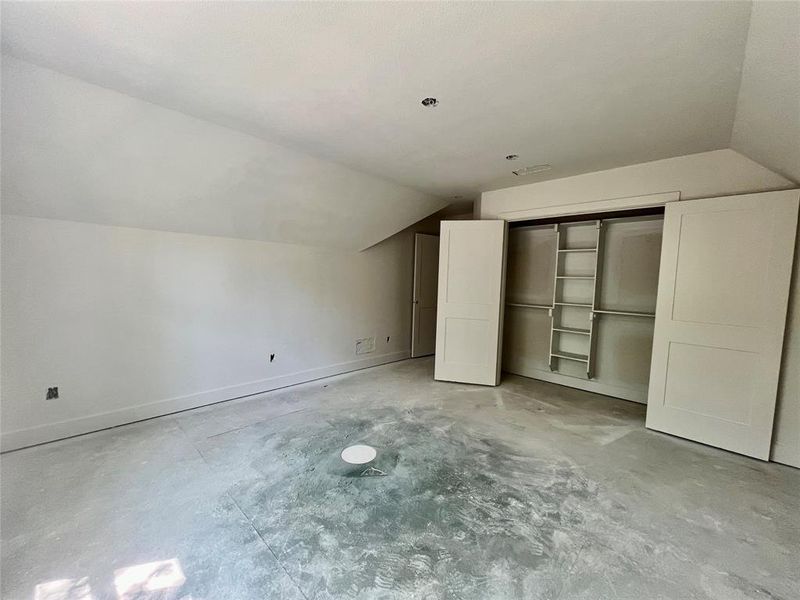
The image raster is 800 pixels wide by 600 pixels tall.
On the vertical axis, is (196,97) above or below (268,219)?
above

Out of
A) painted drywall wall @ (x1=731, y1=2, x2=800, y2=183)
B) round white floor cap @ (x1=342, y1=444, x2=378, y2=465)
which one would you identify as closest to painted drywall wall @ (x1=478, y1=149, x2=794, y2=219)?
painted drywall wall @ (x1=731, y1=2, x2=800, y2=183)

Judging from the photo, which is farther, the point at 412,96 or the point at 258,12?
the point at 412,96

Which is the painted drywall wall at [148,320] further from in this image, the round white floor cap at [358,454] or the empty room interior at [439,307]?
the round white floor cap at [358,454]

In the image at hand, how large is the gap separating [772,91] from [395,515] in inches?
117

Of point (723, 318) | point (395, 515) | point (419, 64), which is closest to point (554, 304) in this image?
point (723, 318)

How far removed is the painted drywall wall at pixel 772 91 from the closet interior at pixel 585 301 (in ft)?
4.39

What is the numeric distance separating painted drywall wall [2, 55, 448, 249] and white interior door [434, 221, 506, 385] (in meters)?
1.21

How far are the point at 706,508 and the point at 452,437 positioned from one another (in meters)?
1.66

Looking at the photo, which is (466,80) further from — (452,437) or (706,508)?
(706,508)

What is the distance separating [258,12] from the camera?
4.61ft

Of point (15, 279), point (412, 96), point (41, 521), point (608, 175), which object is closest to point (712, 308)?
point (608, 175)

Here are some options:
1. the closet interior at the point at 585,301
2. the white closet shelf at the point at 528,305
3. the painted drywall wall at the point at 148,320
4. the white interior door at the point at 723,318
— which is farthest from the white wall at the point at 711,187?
the painted drywall wall at the point at 148,320

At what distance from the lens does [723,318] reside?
276cm

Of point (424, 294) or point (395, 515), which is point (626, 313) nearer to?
point (424, 294)
